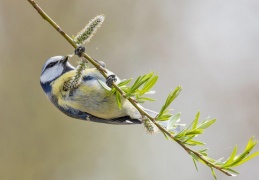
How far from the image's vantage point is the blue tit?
30.0 inches

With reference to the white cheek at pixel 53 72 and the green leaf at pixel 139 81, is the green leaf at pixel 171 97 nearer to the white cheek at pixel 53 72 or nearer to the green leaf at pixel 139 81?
the green leaf at pixel 139 81

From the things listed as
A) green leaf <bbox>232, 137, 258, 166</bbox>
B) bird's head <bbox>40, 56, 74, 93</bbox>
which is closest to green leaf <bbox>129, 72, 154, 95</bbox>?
green leaf <bbox>232, 137, 258, 166</bbox>

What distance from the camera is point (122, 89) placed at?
45 centimetres

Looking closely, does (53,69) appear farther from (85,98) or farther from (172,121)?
(172,121)

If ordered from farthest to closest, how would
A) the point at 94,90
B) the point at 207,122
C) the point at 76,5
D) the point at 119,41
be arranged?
the point at 119,41 < the point at 76,5 < the point at 94,90 < the point at 207,122

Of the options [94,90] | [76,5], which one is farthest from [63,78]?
[76,5]

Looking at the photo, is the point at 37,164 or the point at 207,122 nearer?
the point at 207,122

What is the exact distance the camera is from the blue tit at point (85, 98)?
0.76 metres

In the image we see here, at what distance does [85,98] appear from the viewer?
0.76 meters

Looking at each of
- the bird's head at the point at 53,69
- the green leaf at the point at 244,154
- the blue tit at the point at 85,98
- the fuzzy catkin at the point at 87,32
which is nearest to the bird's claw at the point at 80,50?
the fuzzy catkin at the point at 87,32

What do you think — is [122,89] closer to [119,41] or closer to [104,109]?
[104,109]

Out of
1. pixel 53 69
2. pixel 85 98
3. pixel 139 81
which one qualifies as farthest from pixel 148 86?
pixel 53 69

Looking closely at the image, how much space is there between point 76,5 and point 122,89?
137 centimetres

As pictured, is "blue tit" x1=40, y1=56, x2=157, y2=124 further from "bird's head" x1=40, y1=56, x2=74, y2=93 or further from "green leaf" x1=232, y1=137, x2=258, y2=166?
"green leaf" x1=232, y1=137, x2=258, y2=166
